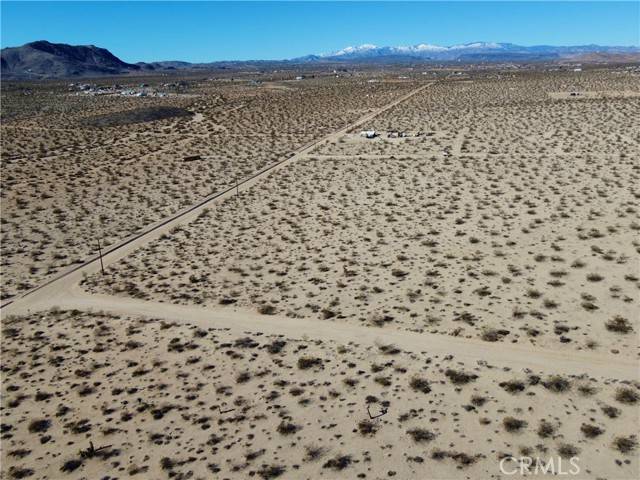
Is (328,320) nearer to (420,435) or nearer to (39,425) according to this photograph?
(420,435)

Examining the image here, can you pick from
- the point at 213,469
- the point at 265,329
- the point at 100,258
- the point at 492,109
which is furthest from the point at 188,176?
the point at 492,109

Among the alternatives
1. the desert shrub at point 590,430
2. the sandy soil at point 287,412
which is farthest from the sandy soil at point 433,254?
the desert shrub at point 590,430

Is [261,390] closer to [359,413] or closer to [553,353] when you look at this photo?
[359,413]

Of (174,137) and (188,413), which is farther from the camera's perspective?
(174,137)

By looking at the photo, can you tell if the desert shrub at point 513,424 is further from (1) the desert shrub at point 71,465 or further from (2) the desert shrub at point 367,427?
(1) the desert shrub at point 71,465

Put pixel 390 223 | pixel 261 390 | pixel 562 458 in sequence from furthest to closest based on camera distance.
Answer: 1. pixel 390 223
2. pixel 261 390
3. pixel 562 458

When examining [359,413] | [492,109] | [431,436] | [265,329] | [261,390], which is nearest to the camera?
[431,436]
